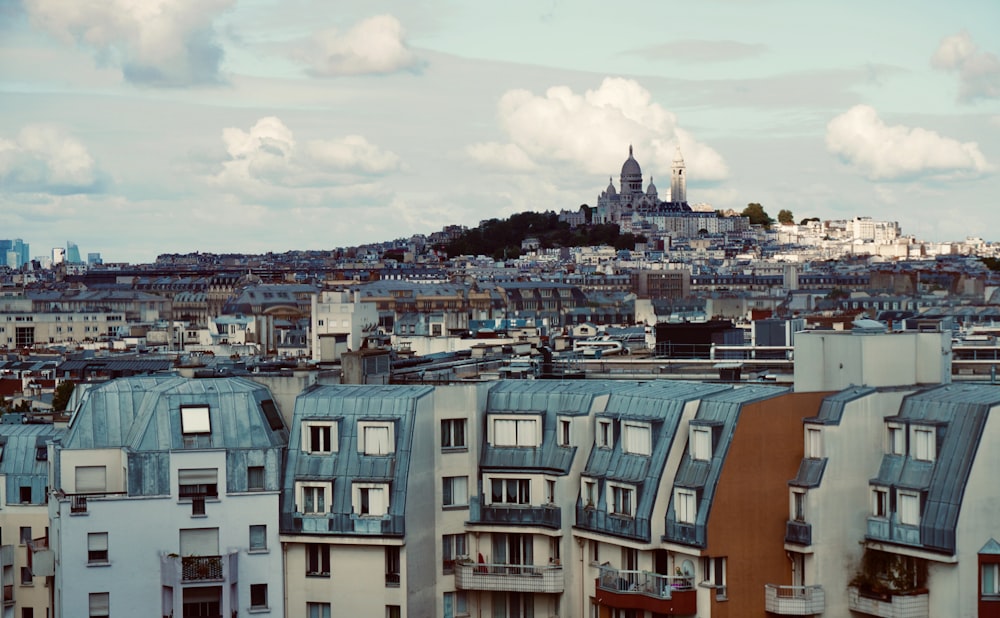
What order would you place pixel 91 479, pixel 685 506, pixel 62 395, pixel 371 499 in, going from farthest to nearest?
pixel 62 395 < pixel 91 479 < pixel 371 499 < pixel 685 506

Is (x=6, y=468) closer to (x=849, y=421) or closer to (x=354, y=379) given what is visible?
(x=354, y=379)

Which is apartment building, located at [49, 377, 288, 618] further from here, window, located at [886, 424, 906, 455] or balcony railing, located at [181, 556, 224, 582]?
window, located at [886, 424, 906, 455]

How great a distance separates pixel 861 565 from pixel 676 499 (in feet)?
7.52

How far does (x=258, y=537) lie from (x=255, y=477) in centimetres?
77

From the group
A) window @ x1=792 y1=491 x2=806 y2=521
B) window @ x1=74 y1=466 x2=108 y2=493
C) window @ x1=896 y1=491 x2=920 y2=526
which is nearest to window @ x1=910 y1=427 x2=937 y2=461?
window @ x1=896 y1=491 x2=920 y2=526

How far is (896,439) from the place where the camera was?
23703 millimetres

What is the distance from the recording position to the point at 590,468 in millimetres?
25844

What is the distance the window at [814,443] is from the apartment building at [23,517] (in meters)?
12.1

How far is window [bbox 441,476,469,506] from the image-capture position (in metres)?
26.3

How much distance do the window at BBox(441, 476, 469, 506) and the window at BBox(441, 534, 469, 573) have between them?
1.43ft

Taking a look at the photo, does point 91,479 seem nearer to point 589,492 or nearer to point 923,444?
point 589,492

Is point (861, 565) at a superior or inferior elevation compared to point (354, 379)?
inferior

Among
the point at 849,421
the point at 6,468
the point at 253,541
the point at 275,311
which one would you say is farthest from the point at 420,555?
the point at 275,311

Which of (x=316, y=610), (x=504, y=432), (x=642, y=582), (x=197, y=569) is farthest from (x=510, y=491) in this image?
(x=197, y=569)
